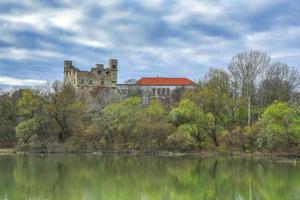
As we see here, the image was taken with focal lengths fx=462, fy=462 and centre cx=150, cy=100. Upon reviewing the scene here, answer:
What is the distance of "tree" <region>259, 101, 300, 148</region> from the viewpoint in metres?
58.0

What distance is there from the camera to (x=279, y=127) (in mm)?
58156

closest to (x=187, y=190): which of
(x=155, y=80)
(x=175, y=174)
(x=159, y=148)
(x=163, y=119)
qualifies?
(x=175, y=174)

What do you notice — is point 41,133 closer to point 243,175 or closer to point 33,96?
point 33,96

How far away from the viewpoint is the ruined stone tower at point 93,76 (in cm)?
11375

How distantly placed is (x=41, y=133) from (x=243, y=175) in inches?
1470

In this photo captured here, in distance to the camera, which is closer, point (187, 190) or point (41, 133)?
point (187, 190)

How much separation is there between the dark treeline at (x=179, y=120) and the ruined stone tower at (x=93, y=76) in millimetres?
40466

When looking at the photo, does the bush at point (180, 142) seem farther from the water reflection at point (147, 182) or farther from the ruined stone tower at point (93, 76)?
the ruined stone tower at point (93, 76)

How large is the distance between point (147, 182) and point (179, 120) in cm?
3407

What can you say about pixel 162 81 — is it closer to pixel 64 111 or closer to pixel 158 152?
pixel 64 111

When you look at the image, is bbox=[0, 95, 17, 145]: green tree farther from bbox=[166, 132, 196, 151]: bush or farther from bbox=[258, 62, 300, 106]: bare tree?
bbox=[258, 62, 300, 106]: bare tree

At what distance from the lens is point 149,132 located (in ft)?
207

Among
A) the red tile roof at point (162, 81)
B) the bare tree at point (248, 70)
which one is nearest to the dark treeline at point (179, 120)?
the bare tree at point (248, 70)

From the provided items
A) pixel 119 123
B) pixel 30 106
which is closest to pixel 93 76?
pixel 30 106
